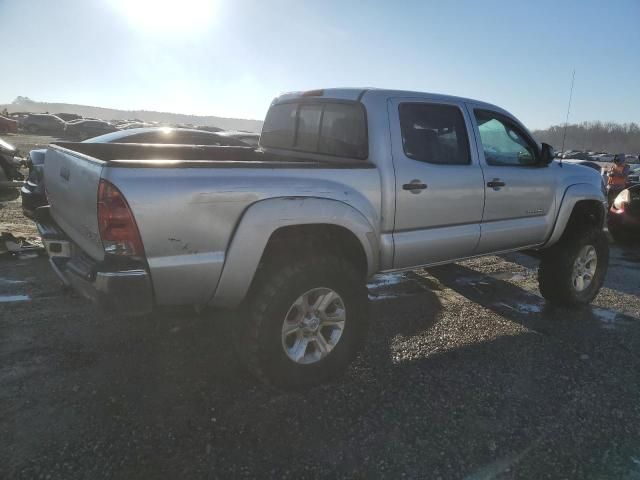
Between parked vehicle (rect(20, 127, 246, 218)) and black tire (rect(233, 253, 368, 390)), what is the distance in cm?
251

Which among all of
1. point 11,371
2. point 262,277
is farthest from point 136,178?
point 11,371

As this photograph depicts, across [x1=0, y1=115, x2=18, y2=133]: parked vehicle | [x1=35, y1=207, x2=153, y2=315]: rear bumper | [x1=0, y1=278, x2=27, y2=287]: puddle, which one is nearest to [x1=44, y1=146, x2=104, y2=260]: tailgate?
[x1=35, y1=207, x2=153, y2=315]: rear bumper

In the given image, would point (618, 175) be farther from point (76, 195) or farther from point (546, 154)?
point (76, 195)

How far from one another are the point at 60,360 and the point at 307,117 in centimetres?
263

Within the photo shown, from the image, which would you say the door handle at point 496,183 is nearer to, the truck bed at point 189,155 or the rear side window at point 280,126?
the truck bed at point 189,155

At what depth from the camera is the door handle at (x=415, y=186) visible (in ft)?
10.8

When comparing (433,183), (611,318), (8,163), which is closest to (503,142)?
(433,183)

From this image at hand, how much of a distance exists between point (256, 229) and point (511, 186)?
254cm

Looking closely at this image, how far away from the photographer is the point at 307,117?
391 cm

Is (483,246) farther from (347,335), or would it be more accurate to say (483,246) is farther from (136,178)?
(136,178)

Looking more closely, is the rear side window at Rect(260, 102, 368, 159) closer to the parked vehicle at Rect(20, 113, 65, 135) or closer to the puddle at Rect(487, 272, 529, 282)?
the puddle at Rect(487, 272, 529, 282)

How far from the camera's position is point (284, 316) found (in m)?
2.77

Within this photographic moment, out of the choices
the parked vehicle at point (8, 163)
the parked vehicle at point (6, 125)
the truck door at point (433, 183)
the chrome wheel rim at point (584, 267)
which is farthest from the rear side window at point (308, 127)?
the parked vehicle at point (6, 125)

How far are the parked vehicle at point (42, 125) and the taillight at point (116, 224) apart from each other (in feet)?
123
